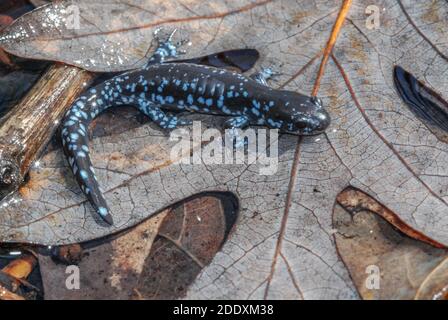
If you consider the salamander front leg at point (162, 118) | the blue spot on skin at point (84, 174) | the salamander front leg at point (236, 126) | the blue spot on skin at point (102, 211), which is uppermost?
the salamander front leg at point (162, 118)

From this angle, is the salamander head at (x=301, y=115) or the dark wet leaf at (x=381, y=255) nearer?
the dark wet leaf at (x=381, y=255)

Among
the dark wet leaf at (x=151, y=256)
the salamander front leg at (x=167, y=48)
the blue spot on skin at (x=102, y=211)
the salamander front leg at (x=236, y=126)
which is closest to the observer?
the dark wet leaf at (x=151, y=256)

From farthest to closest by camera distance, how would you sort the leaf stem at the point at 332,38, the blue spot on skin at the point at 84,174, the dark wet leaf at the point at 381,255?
the leaf stem at the point at 332,38, the blue spot on skin at the point at 84,174, the dark wet leaf at the point at 381,255

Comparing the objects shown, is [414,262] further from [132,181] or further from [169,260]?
[132,181]

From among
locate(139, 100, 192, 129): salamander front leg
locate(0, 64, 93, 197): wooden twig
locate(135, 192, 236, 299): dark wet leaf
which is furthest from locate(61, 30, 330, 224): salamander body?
locate(135, 192, 236, 299): dark wet leaf

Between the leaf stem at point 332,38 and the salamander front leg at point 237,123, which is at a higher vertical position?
the leaf stem at point 332,38

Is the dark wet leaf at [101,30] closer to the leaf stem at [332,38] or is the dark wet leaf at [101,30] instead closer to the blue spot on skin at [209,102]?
the blue spot on skin at [209,102]

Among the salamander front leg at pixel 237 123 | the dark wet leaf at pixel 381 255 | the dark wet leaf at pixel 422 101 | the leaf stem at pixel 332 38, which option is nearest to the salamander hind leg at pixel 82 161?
the salamander front leg at pixel 237 123

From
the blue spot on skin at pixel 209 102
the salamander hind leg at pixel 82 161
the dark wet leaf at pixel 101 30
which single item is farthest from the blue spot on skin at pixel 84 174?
the blue spot on skin at pixel 209 102
